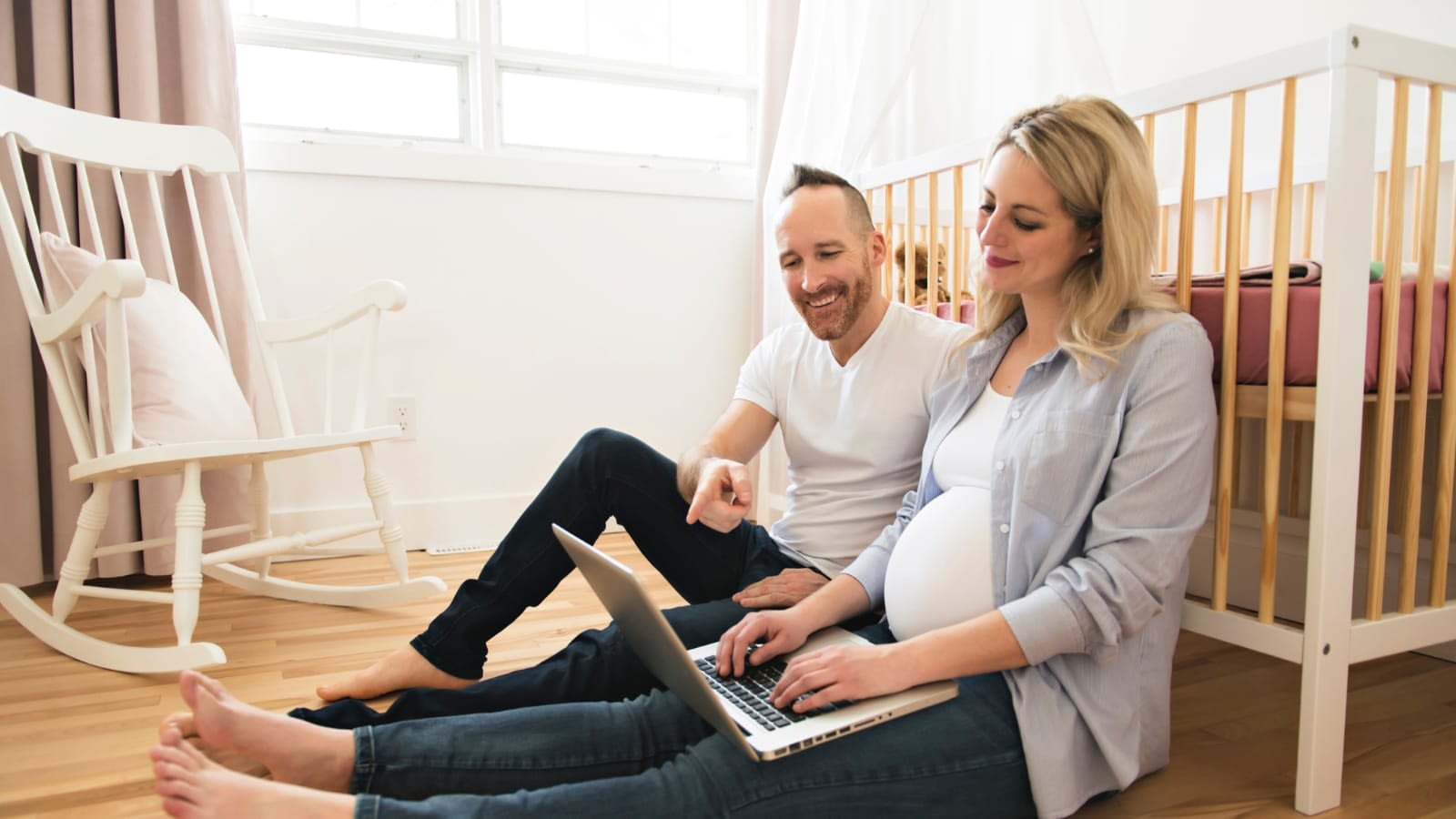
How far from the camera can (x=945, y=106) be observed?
89.4 inches

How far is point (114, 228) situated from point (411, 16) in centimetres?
93

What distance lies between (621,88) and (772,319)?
1.01 metres

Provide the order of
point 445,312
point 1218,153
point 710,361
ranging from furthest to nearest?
1. point 710,361
2. point 445,312
3. point 1218,153

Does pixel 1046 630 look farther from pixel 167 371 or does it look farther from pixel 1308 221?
pixel 167 371

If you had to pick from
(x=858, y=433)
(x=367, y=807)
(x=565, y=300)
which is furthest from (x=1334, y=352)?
(x=565, y=300)

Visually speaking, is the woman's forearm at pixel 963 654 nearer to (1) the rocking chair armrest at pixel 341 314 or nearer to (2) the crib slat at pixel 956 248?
(2) the crib slat at pixel 956 248

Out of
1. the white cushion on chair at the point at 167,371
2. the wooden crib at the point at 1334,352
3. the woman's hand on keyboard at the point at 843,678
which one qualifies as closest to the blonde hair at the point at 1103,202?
the wooden crib at the point at 1334,352

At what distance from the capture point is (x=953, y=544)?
3.32 ft

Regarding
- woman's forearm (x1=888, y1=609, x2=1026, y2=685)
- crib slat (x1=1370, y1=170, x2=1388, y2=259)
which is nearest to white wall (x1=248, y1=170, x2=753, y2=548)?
crib slat (x1=1370, y1=170, x2=1388, y2=259)

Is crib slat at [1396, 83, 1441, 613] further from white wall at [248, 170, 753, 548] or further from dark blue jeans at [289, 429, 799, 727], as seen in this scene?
white wall at [248, 170, 753, 548]

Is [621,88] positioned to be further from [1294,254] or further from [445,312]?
[1294,254]

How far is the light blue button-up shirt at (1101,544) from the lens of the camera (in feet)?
2.92

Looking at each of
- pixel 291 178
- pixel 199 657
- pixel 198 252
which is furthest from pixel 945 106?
pixel 199 657

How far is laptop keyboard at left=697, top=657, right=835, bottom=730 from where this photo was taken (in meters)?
0.87
